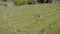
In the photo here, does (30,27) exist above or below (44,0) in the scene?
above

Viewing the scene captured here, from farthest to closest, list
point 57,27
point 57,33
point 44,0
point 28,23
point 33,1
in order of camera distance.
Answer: point 44,0 → point 33,1 → point 28,23 → point 57,27 → point 57,33

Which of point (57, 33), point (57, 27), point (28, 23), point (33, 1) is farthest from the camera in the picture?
point (33, 1)

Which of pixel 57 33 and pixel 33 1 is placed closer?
pixel 57 33

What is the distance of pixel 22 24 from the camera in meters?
1.40

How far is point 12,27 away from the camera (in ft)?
4.30

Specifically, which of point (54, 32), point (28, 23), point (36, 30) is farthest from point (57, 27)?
point (28, 23)

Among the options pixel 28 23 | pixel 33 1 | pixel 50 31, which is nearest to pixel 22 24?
pixel 28 23

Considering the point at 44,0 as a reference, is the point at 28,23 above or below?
above

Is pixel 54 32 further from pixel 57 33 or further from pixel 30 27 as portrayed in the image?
pixel 30 27

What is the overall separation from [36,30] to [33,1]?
2378mm

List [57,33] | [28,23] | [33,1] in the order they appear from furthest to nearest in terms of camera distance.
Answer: [33,1] < [28,23] < [57,33]

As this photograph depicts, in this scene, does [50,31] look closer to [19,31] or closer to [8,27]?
[19,31]

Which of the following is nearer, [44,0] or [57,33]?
[57,33]

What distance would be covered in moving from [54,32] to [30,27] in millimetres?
271
